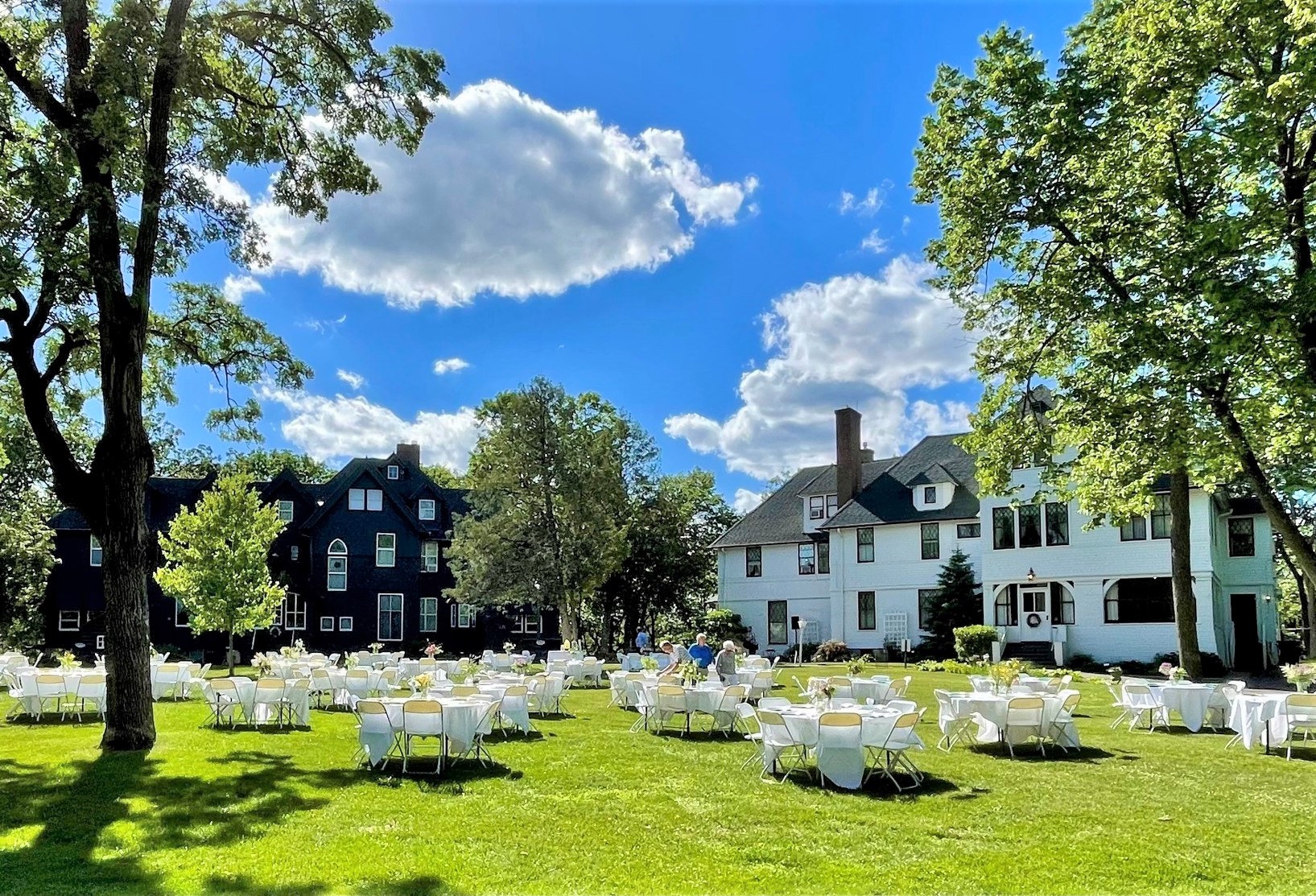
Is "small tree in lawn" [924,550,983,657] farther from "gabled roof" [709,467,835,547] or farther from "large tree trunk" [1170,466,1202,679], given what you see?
"large tree trunk" [1170,466,1202,679]

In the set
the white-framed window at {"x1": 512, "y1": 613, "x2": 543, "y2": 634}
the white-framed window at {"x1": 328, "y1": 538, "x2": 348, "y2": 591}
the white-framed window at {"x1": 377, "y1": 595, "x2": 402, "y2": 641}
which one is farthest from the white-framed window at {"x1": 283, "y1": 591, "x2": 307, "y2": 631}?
the white-framed window at {"x1": 512, "y1": 613, "x2": 543, "y2": 634}

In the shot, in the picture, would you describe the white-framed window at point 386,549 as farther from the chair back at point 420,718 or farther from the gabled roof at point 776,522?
the chair back at point 420,718

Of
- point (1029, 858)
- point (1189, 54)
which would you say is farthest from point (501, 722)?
point (1189, 54)

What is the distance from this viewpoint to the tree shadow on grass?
6867 mm

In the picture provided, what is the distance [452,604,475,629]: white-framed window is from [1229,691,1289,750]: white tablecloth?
34.3 meters

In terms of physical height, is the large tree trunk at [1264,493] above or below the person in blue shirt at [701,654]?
above

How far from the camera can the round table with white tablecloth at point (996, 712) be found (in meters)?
12.3

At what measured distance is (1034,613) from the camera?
1251 inches

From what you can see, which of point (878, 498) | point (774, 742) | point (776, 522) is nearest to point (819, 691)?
point (774, 742)

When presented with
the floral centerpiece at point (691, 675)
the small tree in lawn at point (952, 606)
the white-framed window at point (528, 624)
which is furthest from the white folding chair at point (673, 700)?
the white-framed window at point (528, 624)

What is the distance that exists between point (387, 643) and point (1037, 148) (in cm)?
3516

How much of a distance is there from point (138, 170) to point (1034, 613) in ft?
97.1

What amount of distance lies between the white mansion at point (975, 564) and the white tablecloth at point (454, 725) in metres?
22.0

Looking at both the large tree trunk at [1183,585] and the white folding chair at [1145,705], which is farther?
the large tree trunk at [1183,585]
